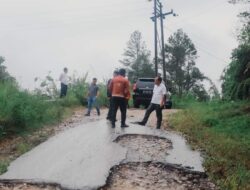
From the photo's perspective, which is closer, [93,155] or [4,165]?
[4,165]

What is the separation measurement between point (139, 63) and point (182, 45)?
419 inches

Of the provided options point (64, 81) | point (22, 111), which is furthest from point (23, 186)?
point (64, 81)

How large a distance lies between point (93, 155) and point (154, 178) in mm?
2238

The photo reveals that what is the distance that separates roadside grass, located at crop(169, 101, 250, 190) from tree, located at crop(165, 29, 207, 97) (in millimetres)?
46736

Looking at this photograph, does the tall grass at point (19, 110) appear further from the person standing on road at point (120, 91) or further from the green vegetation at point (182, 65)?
the green vegetation at point (182, 65)

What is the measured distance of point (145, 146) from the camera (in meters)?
12.7

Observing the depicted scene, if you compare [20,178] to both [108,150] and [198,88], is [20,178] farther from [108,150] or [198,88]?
[198,88]

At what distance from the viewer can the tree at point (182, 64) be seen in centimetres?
6756

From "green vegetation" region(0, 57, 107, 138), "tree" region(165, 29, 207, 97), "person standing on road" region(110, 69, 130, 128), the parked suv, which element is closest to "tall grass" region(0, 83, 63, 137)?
"green vegetation" region(0, 57, 107, 138)

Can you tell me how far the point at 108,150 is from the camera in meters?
12.0

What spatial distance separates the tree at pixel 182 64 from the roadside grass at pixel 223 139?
4674cm

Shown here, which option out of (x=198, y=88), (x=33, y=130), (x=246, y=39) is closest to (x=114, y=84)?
(x=33, y=130)

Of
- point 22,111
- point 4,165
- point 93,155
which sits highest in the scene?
point 22,111

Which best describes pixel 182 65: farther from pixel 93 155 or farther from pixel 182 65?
pixel 93 155
